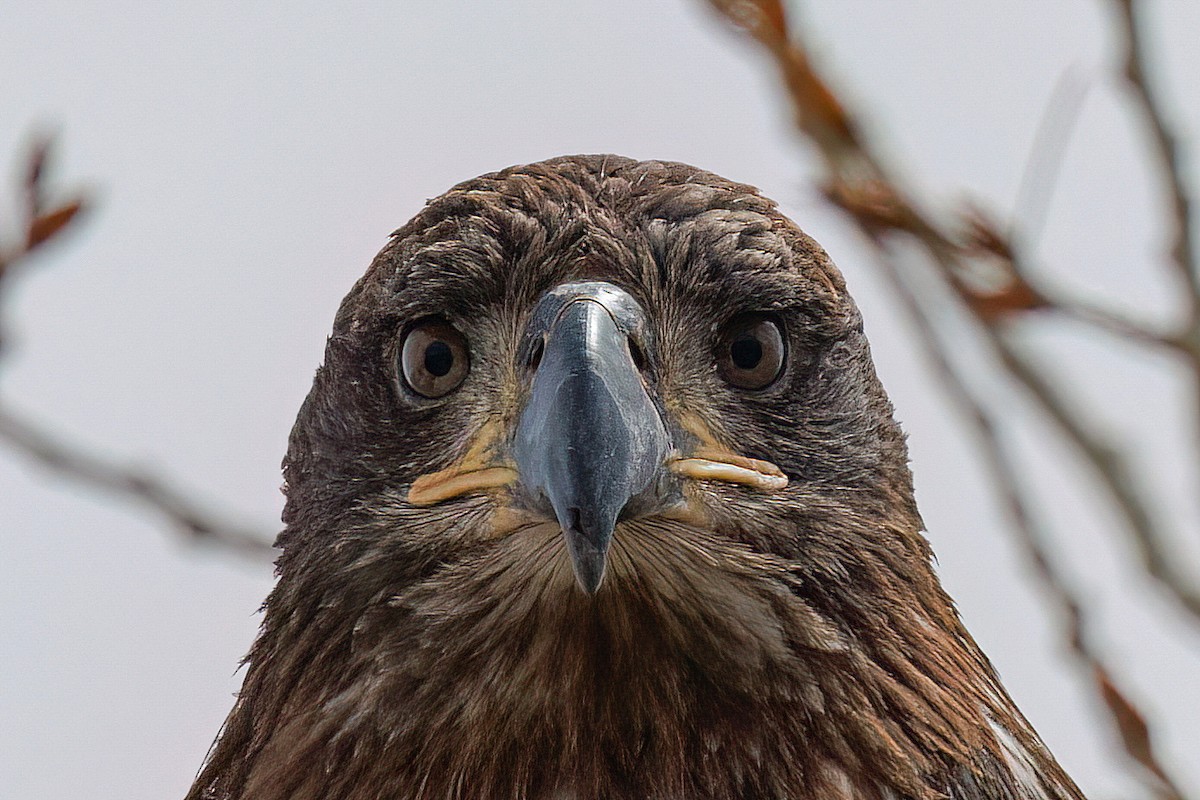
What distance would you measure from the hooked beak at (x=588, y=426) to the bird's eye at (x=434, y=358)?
0.25 meters

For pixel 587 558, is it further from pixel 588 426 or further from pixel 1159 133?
pixel 1159 133

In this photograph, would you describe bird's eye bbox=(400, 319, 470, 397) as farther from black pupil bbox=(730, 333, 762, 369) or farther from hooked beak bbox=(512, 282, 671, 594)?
black pupil bbox=(730, 333, 762, 369)

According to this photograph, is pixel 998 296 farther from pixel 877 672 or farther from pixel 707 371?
pixel 877 672

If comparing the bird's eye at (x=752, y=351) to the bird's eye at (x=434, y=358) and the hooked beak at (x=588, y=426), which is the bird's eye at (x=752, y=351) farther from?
the bird's eye at (x=434, y=358)

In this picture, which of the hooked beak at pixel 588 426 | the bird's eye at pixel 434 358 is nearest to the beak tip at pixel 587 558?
the hooked beak at pixel 588 426

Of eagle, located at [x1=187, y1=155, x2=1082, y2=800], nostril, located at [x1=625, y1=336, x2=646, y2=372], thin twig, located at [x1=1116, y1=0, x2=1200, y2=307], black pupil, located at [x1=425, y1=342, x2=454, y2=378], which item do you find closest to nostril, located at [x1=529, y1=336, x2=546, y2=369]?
eagle, located at [x1=187, y1=155, x2=1082, y2=800]

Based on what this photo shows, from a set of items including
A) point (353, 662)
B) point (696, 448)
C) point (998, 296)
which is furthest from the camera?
point (353, 662)

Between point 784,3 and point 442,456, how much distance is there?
1.20m

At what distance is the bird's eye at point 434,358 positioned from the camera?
374 centimetres

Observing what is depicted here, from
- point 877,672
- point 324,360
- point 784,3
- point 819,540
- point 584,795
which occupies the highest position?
point 784,3

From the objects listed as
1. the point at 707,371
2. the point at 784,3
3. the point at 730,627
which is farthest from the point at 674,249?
the point at 730,627

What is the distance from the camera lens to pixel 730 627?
3.68m

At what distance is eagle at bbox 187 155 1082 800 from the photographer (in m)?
3.60

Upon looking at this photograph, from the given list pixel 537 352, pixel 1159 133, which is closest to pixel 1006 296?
pixel 1159 133
